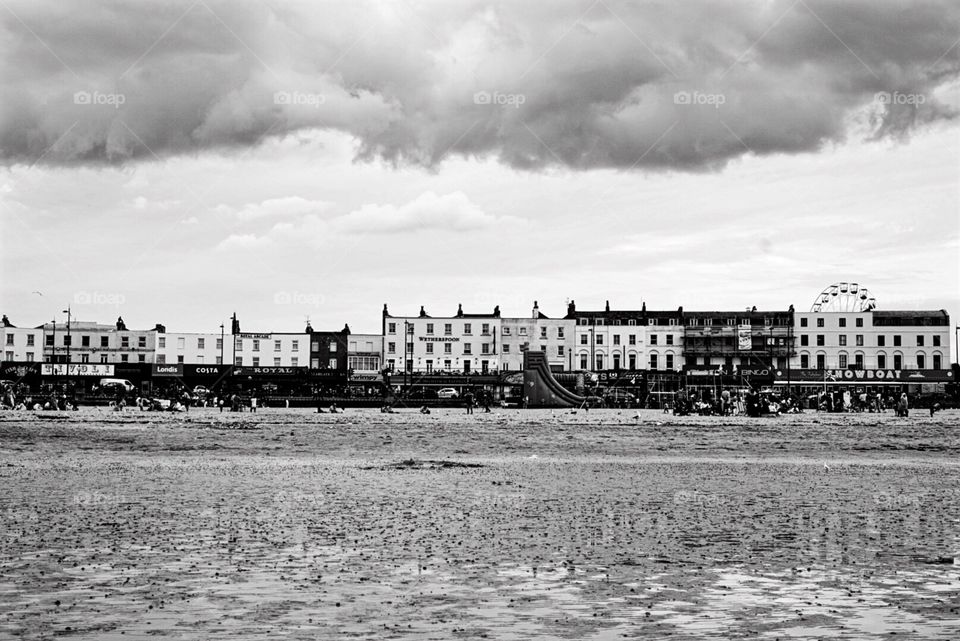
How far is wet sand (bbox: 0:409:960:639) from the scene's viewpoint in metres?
8.93

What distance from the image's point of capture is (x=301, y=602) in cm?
959

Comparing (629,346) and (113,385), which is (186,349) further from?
(629,346)

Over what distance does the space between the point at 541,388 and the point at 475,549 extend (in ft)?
273

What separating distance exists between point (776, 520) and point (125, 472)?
1369 centimetres

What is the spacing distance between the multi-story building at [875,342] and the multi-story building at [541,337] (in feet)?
97.7

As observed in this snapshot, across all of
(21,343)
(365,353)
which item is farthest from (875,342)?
(21,343)

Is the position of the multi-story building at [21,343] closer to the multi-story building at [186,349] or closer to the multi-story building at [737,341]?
the multi-story building at [186,349]

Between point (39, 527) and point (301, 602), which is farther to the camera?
point (39, 527)

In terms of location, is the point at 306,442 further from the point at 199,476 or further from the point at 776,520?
the point at 776,520

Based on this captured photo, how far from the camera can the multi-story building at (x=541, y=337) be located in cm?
14412

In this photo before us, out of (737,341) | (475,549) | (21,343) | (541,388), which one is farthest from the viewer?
(737,341)

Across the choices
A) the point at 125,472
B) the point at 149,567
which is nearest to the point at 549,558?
the point at 149,567

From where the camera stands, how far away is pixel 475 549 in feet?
41.3
